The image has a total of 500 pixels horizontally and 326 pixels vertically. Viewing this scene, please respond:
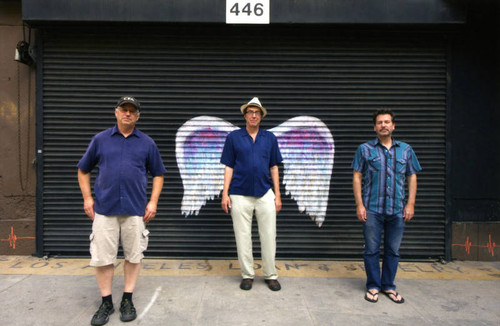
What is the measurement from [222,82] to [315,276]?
9.89 feet

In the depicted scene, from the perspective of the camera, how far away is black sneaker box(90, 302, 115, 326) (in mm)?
3152

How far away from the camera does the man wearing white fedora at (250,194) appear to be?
3.98 meters

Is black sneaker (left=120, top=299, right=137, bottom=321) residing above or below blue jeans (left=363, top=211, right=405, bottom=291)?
below

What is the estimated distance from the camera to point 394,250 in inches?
151

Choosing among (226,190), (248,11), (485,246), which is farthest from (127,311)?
(485,246)

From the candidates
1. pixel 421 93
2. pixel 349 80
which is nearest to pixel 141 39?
pixel 349 80

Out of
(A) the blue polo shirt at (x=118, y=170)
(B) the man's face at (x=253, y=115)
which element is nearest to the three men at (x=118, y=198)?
(A) the blue polo shirt at (x=118, y=170)

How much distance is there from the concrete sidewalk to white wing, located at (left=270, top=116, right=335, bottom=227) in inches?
32.9

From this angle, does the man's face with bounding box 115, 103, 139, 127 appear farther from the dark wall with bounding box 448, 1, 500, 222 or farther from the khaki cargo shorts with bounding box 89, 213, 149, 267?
the dark wall with bounding box 448, 1, 500, 222

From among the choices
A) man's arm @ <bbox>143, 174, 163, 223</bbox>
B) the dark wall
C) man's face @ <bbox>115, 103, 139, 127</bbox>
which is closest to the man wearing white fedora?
man's arm @ <bbox>143, 174, 163, 223</bbox>

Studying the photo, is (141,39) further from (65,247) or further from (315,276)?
(315,276)

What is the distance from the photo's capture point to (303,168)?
516cm

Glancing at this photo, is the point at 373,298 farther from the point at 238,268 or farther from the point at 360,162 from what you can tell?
the point at 238,268

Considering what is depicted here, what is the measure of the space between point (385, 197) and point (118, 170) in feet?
8.95
